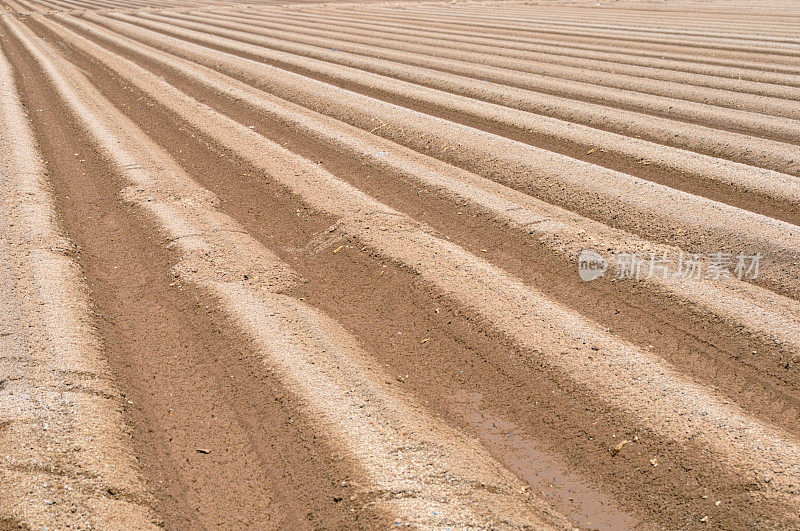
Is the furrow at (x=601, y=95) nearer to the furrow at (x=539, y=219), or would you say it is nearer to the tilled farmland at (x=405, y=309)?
the tilled farmland at (x=405, y=309)

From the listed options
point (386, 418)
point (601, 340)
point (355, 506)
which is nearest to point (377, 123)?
point (601, 340)

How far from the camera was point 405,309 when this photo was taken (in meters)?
5.90

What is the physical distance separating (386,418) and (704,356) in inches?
96.0

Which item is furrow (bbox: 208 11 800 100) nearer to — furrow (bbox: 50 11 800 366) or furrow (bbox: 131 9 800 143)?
furrow (bbox: 131 9 800 143)

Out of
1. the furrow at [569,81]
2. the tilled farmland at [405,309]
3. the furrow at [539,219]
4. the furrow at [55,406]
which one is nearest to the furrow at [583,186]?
the tilled farmland at [405,309]

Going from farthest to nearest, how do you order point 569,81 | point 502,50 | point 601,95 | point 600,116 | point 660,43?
1. point 660,43
2. point 502,50
3. point 569,81
4. point 601,95
5. point 600,116

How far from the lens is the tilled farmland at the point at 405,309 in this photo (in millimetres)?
3900

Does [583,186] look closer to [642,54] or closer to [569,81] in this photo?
[569,81]

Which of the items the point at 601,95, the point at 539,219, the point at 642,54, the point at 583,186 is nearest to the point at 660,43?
the point at 642,54

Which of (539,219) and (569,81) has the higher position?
(569,81)

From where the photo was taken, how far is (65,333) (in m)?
5.21

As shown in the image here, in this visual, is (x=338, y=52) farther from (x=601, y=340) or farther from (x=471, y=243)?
(x=601, y=340)

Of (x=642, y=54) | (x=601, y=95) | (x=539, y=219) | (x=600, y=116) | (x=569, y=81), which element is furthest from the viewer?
(x=642, y=54)

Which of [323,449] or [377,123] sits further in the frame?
[377,123]
